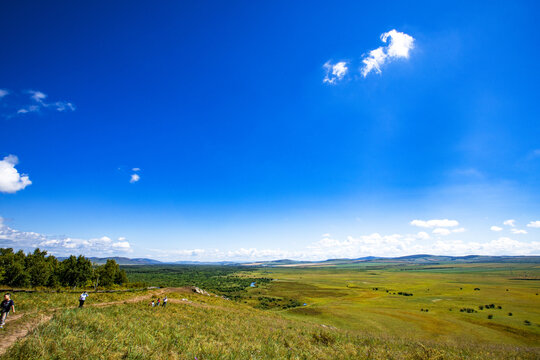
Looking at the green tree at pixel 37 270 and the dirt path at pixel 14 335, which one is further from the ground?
the dirt path at pixel 14 335

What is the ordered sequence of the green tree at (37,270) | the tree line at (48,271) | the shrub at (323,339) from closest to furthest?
the shrub at (323,339) → the tree line at (48,271) → the green tree at (37,270)

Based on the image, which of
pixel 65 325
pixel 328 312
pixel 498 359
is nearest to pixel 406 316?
pixel 328 312

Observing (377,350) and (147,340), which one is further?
(377,350)

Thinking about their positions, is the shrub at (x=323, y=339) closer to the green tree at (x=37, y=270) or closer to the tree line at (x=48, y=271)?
the tree line at (x=48, y=271)

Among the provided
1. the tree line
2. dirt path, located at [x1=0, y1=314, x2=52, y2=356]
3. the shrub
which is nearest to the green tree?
the tree line

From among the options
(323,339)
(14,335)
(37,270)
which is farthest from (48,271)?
(323,339)

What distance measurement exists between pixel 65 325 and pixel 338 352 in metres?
17.3

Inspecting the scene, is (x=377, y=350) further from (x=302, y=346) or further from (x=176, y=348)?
(x=176, y=348)

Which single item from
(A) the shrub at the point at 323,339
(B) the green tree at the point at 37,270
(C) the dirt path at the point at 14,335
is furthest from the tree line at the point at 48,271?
(A) the shrub at the point at 323,339

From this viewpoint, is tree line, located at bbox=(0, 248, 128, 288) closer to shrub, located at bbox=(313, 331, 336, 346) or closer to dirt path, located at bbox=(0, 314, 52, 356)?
dirt path, located at bbox=(0, 314, 52, 356)

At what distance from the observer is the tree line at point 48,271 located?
53406 mm

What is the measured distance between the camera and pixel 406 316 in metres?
52.0

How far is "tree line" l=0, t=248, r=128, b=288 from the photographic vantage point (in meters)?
53.4

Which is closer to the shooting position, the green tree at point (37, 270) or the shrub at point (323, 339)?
the shrub at point (323, 339)
